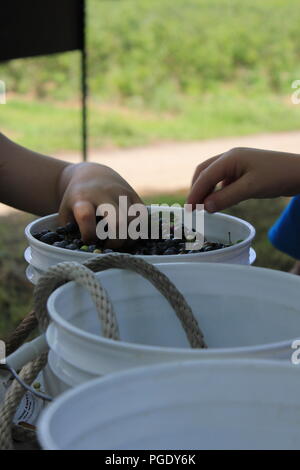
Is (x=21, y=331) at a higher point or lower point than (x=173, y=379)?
lower

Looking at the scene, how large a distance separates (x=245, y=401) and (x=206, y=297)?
0.83 ft

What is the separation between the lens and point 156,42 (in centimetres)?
653

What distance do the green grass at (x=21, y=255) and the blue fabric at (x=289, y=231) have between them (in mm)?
990

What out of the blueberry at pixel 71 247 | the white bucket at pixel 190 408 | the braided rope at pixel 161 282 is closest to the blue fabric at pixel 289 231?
the blueberry at pixel 71 247

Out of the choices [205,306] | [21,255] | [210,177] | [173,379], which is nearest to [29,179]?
[210,177]

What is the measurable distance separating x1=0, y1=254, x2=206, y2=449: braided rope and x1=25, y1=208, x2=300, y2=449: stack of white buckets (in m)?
0.02

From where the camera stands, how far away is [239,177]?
0.89 metres

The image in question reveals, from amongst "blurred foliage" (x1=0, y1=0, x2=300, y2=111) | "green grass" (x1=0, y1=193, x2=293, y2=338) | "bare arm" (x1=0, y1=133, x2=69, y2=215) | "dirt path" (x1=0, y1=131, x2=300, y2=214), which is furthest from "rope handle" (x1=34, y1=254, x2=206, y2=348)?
"blurred foliage" (x1=0, y1=0, x2=300, y2=111)

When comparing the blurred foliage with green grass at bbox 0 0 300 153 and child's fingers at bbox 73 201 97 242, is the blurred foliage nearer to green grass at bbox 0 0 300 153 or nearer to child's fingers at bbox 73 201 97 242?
green grass at bbox 0 0 300 153

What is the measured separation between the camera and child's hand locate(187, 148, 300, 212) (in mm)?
861

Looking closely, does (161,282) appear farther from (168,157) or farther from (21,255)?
(168,157)

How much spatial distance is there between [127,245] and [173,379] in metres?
0.44
